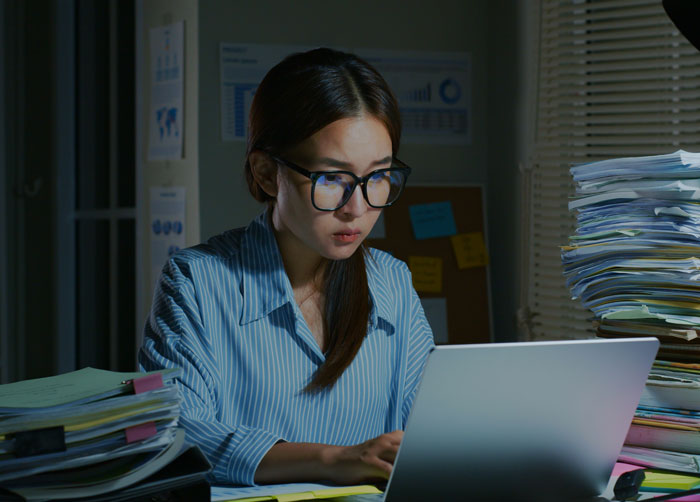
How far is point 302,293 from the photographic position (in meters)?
1.57

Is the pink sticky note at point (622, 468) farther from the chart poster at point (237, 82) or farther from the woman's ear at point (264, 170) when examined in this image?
the chart poster at point (237, 82)

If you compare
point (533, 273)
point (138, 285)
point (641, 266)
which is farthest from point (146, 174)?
point (641, 266)

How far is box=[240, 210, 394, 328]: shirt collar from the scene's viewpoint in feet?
4.85

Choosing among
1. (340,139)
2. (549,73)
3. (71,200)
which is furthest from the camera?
(71,200)

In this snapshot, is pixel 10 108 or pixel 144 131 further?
pixel 10 108

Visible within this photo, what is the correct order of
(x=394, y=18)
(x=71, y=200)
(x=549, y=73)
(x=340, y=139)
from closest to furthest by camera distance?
(x=340, y=139), (x=549, y=73), (x=394, y=18), (x=71, y=200)

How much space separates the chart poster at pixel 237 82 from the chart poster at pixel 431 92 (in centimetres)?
44

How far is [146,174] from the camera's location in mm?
3320

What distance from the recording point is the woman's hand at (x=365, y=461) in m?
1.10

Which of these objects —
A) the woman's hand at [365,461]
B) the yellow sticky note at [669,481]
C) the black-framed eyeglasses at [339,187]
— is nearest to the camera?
the woman's hand at [365,461]

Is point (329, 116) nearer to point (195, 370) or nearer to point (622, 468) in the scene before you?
point (195, 370)

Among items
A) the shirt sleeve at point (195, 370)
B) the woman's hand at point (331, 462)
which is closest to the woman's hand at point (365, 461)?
the woman's hand at point (331, 462)

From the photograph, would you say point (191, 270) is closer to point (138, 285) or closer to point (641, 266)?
point (641, 266)

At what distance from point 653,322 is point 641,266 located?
96 mm
